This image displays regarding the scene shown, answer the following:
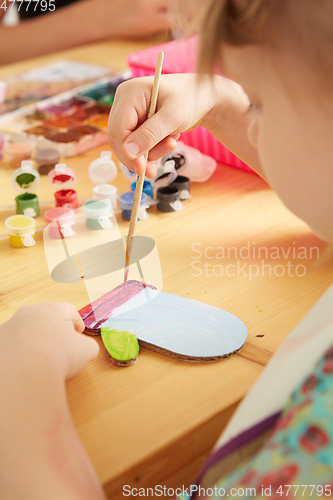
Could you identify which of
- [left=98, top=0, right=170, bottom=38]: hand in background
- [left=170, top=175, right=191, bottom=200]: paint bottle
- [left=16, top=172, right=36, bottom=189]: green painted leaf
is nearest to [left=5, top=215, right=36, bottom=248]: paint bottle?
[left=16, top=172, right=36, bottom=189]: green painted leaf

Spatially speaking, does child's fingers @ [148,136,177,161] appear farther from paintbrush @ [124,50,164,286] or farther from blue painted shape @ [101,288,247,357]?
blue painted shape @ [101,288,247,357]

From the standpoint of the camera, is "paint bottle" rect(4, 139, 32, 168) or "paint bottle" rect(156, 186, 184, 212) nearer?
"paint bottle" rect(156, 186, 184, 212)

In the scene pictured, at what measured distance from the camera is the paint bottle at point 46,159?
0.87m

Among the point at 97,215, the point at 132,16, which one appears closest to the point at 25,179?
the point at 97,215

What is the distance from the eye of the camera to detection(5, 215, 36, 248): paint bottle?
2.18ft

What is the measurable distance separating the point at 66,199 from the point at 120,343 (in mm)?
327

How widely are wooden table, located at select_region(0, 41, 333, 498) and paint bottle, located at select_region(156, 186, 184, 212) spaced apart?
1 cm

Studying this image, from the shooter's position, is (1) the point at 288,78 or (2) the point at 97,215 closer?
(1) the point at 288,78

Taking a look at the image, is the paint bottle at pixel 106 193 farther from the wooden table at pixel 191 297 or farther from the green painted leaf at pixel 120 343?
the green painted leaf at pixel 120 343

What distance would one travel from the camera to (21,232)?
2.19ft

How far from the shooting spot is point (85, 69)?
1.35 metres

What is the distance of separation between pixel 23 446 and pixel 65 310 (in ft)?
0.50

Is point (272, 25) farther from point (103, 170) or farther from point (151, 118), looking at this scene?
point (103, 170)

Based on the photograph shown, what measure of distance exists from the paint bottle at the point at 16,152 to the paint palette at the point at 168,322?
42 centimetres
